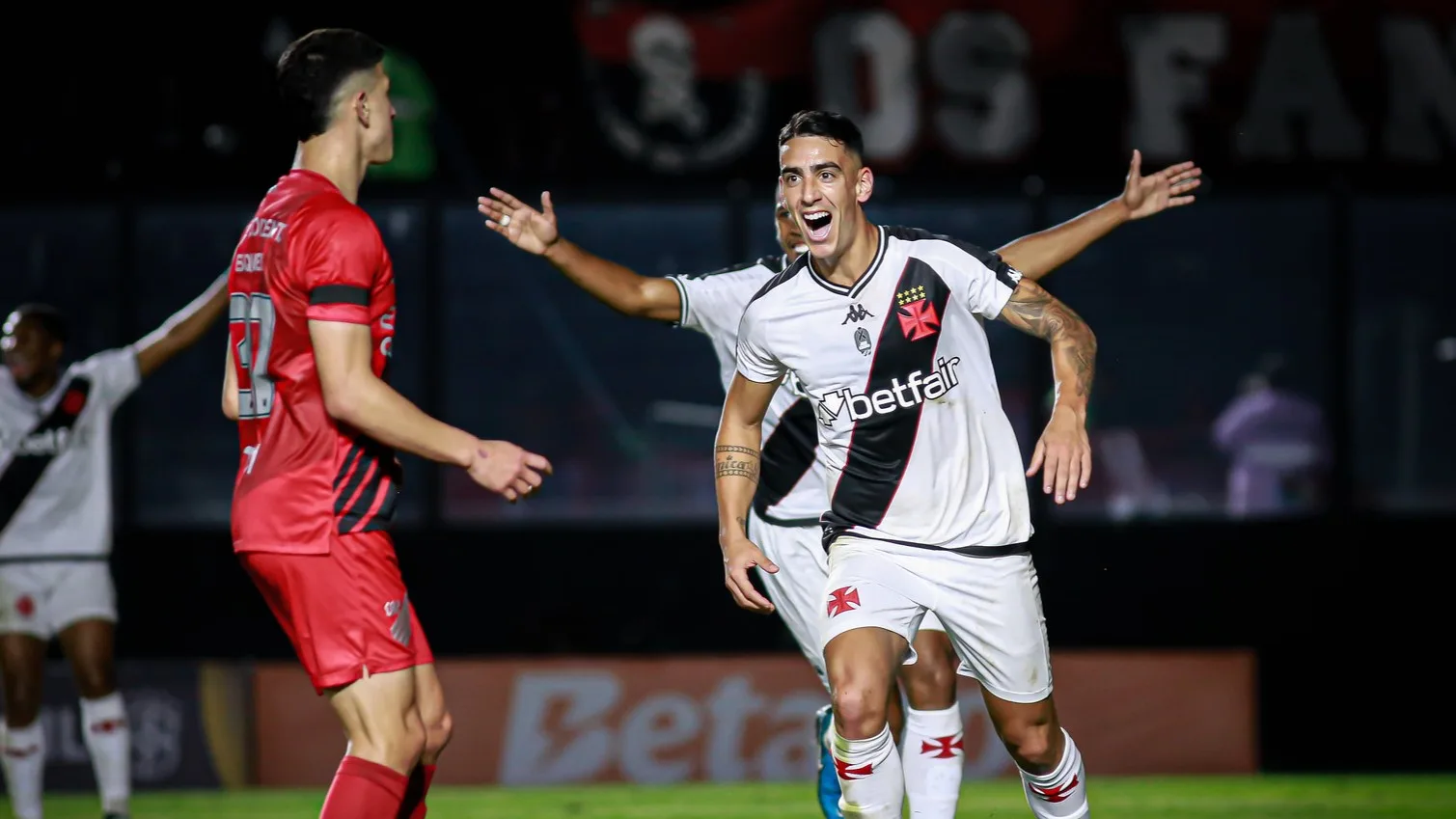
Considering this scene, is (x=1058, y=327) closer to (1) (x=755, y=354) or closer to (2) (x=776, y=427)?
(1) (x=755, y=354)

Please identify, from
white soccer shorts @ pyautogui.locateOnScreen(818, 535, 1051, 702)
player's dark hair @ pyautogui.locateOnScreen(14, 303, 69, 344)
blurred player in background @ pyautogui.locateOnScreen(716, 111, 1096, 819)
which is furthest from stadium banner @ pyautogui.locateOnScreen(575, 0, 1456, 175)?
white soccer shorts @ pyautogui.locateOnScreen(818, 535, 1051, 702)

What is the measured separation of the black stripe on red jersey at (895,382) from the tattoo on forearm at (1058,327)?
208 mm

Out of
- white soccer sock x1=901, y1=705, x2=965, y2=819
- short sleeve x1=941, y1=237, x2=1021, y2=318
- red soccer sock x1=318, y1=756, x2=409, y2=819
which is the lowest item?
white soccer sock x1=901, y1=705, x2=965, y2=819

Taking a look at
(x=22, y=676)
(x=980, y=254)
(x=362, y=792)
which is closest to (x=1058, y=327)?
(x=980, y=254)

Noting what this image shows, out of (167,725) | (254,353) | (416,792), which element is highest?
(254,353)

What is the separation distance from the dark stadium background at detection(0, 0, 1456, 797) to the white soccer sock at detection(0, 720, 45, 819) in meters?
3.28

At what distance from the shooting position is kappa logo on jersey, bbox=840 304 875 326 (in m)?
4.56

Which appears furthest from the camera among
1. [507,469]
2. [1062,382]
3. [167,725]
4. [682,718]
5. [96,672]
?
[682,718]

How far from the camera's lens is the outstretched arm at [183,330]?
5.40 meters

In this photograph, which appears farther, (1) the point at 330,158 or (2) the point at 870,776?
(2) the point at 870,776

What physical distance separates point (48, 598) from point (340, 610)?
3.51m

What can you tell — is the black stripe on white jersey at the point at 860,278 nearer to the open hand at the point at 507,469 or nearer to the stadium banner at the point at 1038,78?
the open hand at the point at 507,469

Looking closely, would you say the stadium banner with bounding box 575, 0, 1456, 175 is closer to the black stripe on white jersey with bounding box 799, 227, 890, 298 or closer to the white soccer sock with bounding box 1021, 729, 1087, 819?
the black stripe on white jersey with bounding box 799, 227, 890, 298

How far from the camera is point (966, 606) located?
4.52 meters
